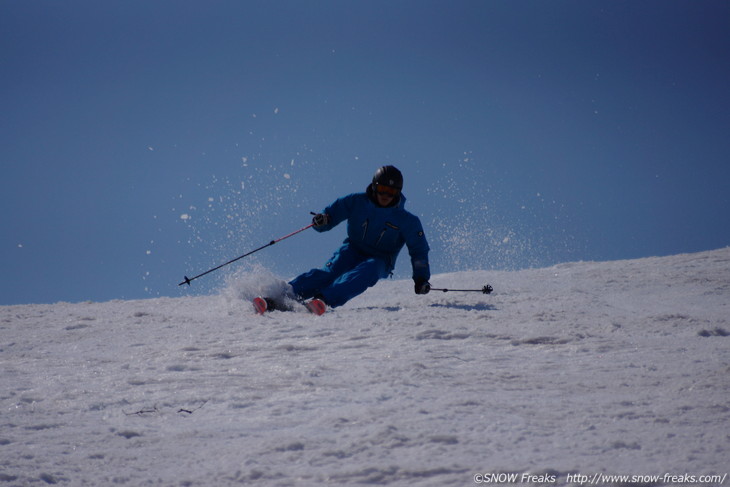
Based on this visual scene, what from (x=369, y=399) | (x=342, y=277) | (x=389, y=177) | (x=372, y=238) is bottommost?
(x=369, y=399)

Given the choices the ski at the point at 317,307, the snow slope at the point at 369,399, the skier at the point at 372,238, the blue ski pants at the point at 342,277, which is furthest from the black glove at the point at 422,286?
the ski at the point at 317,307

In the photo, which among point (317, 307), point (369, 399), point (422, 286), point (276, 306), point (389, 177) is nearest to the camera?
point (369, 399)

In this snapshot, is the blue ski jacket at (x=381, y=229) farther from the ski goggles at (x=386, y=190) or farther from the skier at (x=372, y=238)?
the ski goggles at (x=386, y=190)

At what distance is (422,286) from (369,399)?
3781 mm

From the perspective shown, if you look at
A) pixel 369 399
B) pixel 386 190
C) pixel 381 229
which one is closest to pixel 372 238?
pixel 381 229

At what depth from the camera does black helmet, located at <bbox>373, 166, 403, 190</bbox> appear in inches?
251

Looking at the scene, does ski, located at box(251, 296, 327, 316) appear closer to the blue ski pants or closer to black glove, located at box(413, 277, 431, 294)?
the blue ski pants

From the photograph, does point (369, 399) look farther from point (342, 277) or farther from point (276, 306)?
point (342, 277)

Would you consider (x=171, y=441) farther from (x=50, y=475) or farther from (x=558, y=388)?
(x=558, y=388)

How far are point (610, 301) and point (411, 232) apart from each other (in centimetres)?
230

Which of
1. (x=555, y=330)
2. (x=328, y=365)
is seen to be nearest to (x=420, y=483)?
(x=328, y=365)

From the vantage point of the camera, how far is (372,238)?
6648 mm

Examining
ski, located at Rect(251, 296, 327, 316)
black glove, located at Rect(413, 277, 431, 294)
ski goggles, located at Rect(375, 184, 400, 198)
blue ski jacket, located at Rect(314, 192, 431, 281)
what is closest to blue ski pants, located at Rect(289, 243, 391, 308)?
blue ski jacket, located at Rect(314, 192, 431, 281)

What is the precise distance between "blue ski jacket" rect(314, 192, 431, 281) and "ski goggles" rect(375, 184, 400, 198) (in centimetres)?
16
